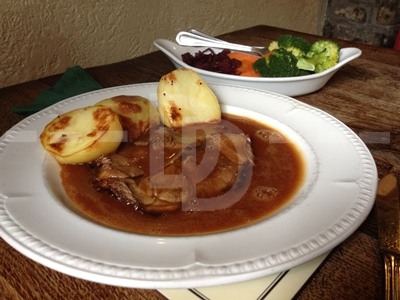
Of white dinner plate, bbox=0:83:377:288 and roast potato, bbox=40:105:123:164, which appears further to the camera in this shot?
roast potato, bbox=40:105:123:164

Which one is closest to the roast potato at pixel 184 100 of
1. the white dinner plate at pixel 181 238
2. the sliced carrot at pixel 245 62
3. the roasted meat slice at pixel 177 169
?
the roasted meat slice at pixel 177 169

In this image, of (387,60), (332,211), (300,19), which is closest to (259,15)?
(300,19)

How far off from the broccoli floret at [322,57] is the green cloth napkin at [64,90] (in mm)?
939

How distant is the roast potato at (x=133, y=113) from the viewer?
3.93 ft

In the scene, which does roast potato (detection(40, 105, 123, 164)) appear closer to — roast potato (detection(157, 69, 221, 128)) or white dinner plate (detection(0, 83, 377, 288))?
white dinner plate (detection(0, 83, 377, 288))

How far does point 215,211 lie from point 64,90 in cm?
102

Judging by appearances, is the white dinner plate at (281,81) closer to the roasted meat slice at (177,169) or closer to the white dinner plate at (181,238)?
the roasted meat slice at (177,169)

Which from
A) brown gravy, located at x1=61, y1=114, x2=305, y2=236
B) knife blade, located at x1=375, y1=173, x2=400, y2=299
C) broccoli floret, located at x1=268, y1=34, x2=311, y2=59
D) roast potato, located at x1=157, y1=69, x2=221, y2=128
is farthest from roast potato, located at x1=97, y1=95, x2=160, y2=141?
broccoli floret, located at x1=268, y1=34, x2=311, y2=59

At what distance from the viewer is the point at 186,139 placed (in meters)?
1.23

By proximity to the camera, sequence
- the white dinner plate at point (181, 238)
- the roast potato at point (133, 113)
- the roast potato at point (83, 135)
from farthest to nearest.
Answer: the roast potato at point (133, 113), the roast potato at point (83, 135), the white dinner plate at point (181, 238)

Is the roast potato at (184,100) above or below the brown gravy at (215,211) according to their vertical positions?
above

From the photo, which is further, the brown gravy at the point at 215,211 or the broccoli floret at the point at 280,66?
the broccoli floret at the point at 280,66

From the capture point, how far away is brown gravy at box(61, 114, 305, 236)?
874 mm

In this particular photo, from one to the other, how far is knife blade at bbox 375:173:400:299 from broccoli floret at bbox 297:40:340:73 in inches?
31.9
